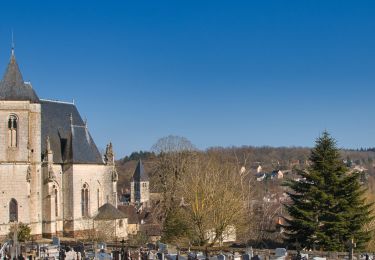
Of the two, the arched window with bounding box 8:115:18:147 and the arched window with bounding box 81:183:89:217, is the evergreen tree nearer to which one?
the arched window with bounding box 81:183:89:217

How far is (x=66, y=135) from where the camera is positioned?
174ft

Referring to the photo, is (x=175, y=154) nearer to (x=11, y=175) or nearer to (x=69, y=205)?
(x=69, y=205)

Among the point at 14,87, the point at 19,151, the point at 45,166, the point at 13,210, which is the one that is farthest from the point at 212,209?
the point at 14,87

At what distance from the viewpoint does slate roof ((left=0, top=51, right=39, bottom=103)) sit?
48.5 metres

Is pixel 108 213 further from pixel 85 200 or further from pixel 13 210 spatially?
pixel 13 210

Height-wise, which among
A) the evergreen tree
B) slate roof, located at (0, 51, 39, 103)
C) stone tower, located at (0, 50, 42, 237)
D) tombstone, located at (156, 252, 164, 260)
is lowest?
tombstone, located at (156, 252, 164, 260)

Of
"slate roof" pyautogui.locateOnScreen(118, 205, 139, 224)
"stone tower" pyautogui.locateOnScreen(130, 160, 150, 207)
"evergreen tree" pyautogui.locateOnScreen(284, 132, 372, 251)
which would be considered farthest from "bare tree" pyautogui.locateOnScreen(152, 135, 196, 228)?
"stone tower" pyautogui.locateOnScreen(130, 160, 150, 207)

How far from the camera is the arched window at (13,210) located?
47.8 metres

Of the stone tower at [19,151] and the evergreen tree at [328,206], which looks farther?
the stone tower at [19,151]

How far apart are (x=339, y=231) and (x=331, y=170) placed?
3868mm

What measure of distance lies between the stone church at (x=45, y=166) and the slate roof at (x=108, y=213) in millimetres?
474

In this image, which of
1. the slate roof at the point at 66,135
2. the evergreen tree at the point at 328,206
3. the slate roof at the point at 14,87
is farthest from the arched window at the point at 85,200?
the evergreen tree at the point at 328,206

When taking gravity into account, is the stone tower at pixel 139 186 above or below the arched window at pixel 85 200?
above

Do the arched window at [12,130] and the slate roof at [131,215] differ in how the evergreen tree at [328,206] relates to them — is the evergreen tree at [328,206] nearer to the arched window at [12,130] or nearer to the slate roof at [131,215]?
the arched window at [12,130]
